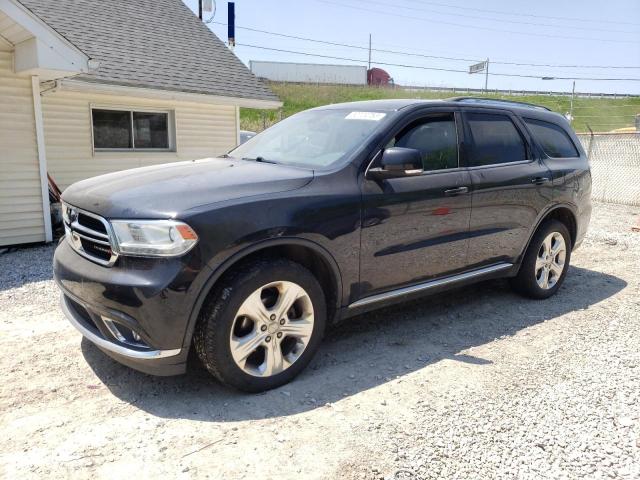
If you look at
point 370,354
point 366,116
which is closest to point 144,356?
point 370,354

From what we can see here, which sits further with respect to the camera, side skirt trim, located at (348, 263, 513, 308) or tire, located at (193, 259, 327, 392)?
side skirt trim, located at (348, 263, 513, 308)

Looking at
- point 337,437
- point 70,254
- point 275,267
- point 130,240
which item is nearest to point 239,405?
point 337,437

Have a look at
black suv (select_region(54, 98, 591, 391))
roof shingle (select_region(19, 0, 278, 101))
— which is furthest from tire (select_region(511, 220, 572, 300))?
roof shingle (select_region(19, 0, 278, 101))

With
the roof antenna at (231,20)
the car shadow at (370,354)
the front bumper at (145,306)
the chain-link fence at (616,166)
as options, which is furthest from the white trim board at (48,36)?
the chain-link fence at (616,166)

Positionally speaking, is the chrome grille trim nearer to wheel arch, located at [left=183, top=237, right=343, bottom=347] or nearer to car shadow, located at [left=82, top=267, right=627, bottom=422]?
wheel arch, located at [left=183, top=237, right=343, bottom=347]

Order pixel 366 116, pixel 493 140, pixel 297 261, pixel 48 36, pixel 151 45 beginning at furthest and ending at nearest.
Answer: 1. pixel 151 45
2. pixel 48 36
3. pixel 493 140
4. pixel 366 116
5. pixel 297 261

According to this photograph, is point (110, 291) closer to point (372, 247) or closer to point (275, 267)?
point (275, 267)

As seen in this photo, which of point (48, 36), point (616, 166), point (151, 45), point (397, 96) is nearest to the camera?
point (48, 36)

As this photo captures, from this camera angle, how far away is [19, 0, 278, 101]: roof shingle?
9258 millimetres

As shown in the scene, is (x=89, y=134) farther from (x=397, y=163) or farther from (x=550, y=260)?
(x=550, y=260)

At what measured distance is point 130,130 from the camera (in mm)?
9656

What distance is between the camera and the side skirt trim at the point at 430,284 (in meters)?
3.68

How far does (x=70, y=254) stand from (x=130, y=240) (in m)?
0.75

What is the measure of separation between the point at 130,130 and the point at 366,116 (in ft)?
22.8
